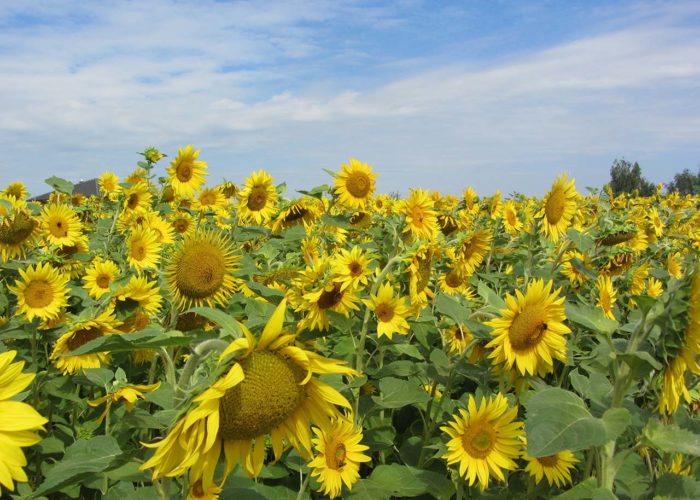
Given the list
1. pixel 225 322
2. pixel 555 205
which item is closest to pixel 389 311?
pixel 225 322

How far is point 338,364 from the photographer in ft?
4.88

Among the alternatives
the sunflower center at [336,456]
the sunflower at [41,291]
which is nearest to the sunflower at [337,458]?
the sunflower center at [336,456]

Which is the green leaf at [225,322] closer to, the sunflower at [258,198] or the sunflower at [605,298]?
the sunflower at [605,298]

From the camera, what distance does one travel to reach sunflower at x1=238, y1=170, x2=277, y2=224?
5289 millimetres

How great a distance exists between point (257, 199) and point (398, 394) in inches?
125

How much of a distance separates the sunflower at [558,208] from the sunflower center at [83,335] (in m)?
3.37

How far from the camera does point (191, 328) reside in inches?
122

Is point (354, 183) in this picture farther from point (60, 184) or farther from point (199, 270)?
point (60, 184)

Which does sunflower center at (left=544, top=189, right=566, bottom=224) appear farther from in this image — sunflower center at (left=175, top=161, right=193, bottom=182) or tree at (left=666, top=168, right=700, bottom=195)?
tree at (left=666, top=168, right=700, bottom=195)

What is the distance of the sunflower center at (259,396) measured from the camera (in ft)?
4.18

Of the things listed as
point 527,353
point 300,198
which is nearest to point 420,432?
point 527,353

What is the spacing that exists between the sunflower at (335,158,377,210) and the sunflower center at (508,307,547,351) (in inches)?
91.3

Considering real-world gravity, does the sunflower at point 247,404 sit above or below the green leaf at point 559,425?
above

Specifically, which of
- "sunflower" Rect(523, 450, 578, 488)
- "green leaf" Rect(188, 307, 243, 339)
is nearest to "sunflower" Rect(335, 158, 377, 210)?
"sunflower" Rect(523, 450, 578, 488)
